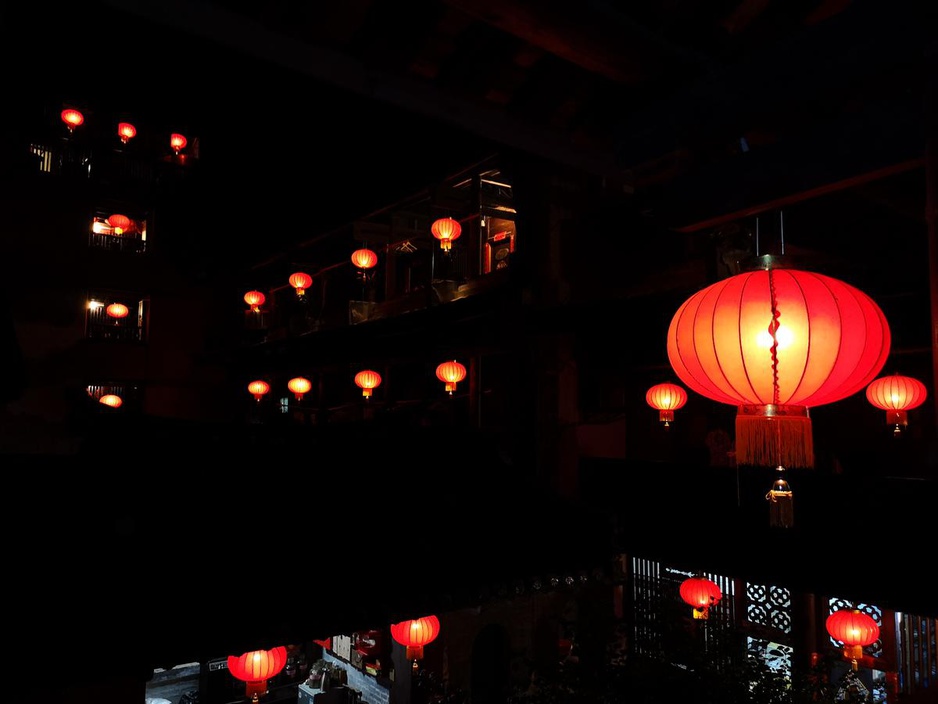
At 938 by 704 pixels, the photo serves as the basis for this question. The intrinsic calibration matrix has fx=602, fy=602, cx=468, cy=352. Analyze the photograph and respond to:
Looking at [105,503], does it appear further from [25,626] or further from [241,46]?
[241,46]

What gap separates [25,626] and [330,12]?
3.97 meters

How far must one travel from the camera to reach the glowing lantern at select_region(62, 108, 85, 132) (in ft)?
50.2

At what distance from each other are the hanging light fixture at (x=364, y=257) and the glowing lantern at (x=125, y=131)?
8307mm

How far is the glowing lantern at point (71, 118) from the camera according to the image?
50.2ft

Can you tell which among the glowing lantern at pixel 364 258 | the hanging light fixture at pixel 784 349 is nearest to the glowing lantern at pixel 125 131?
the glowing lantern at pixel 364 258

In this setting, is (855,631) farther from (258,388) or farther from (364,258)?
(258,388)

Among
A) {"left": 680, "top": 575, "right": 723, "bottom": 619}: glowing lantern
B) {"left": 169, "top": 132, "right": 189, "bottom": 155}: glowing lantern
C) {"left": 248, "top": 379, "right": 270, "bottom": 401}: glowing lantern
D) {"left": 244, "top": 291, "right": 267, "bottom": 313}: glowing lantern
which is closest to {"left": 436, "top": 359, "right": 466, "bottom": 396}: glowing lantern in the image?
{"left": 680, "top": 575, "right": 723, "bottom": 619}: glowing lantern

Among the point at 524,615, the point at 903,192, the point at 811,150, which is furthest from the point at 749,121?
the point at 524,615

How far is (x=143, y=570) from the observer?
174 inches

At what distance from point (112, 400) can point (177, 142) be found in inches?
295

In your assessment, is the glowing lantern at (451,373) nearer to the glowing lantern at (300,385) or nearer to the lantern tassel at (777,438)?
the glowing lantern at (300,385)

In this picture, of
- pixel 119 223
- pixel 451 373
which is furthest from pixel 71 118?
→ pixel 451 373

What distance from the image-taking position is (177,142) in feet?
56.4

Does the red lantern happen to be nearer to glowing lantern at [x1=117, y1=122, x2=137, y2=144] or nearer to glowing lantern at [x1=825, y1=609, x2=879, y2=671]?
glowing lantern at [x1=825, y1=609, x2=879, y2=671]
